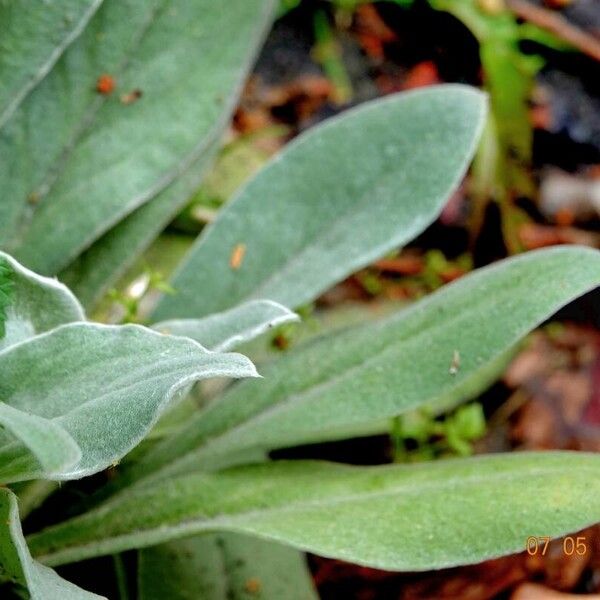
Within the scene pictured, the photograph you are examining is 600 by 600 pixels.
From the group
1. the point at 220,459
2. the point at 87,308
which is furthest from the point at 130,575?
the point at 87,308

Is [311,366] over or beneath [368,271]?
over

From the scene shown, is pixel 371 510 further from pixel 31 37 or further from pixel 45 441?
pixel 31 37

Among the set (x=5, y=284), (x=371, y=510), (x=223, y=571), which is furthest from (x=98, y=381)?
(x=223, y=571)

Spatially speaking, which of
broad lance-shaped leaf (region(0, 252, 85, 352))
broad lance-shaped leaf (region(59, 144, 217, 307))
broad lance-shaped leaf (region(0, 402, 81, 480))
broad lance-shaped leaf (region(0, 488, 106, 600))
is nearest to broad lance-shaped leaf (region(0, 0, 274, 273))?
broad lance-shaped leaf (region(59, 144, 217, 307))

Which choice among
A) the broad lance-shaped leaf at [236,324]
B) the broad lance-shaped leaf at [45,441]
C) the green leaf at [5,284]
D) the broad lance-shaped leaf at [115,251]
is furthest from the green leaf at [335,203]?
the broad lance-shaped leaf at [45,441]

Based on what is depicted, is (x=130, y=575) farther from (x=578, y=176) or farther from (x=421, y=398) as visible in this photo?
(x=578, y=176)
